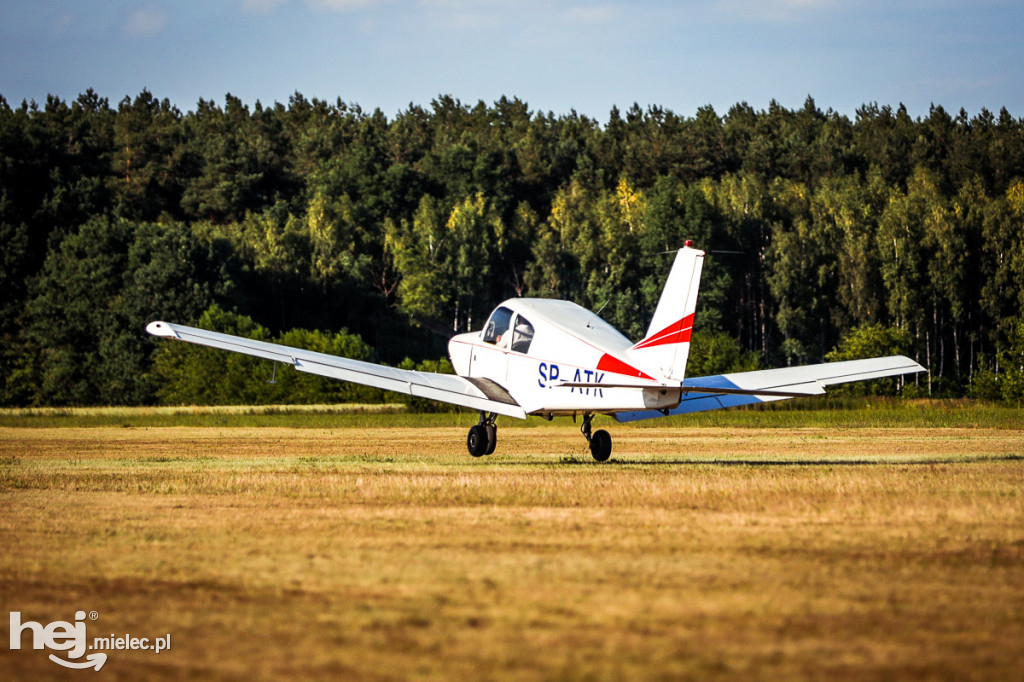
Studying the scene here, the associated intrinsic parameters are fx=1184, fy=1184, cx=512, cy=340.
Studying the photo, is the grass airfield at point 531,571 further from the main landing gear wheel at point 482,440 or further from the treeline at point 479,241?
the treeline at point 479,241

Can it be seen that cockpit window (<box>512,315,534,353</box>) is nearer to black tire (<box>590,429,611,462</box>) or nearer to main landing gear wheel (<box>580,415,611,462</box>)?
main landing gear wheel (<box>580,415,611,462</box>)

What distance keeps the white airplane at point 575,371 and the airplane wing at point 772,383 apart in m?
0.02

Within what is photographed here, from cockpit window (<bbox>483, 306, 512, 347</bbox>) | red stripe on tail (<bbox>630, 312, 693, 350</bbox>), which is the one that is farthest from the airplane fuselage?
red stripe on tail (<bbox>630, 312, 693, 350</bbox>)

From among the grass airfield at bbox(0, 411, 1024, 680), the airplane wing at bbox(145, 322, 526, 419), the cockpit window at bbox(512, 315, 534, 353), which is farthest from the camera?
the cockpit window at bbox(512, 315, 534, 353)

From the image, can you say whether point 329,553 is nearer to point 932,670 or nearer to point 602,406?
point 932,670

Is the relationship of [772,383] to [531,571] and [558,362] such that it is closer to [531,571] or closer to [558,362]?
[558,362]

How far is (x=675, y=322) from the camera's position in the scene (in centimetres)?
1653

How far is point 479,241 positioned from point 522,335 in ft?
186

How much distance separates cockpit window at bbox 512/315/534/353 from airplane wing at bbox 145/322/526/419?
0.81 meters

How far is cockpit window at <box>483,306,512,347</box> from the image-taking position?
785 inches

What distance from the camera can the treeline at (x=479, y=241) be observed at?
61.2m

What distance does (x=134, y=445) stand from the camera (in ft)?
83.7

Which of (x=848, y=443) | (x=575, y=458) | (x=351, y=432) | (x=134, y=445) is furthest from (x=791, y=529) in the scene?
(x=351, y=432)

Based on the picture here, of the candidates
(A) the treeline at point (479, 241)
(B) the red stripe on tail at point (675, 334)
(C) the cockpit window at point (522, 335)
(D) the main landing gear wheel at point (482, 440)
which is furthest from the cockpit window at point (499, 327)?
(A) the treeline at point (479, 241)
